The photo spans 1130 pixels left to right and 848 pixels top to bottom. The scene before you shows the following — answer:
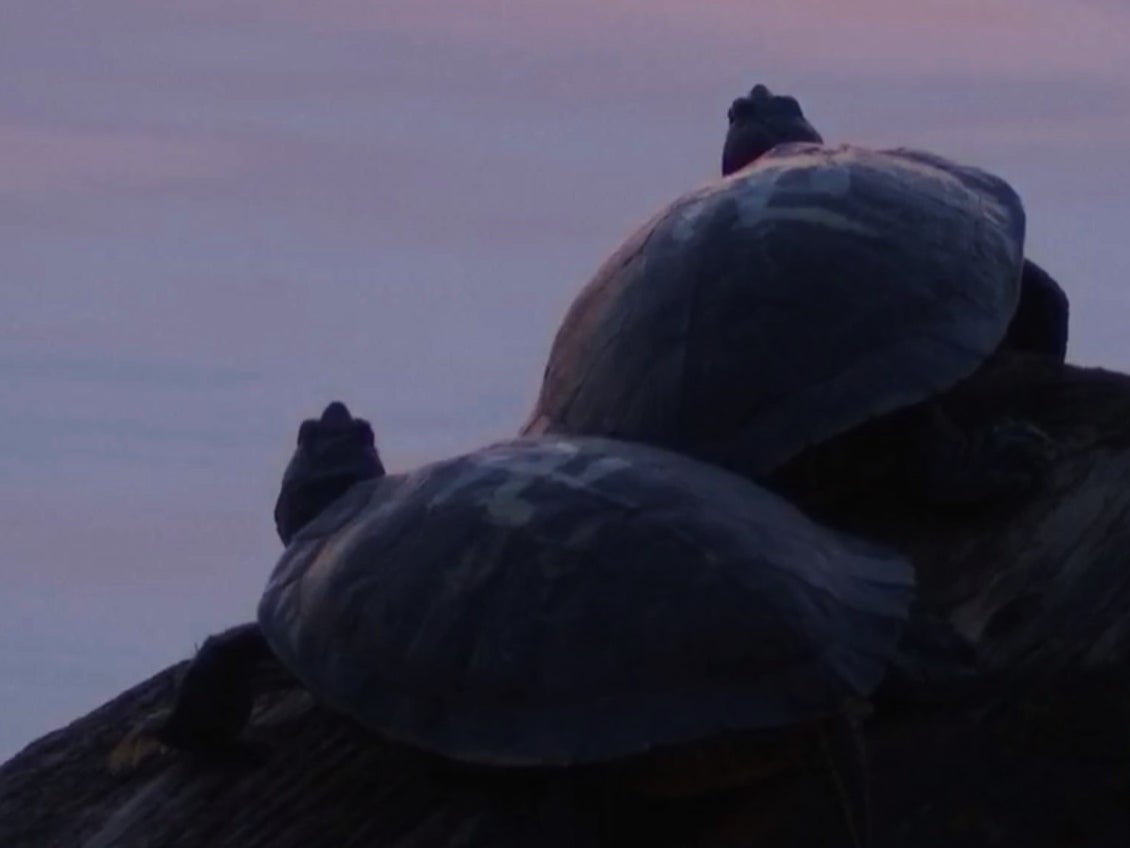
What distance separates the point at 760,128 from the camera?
32.5ft

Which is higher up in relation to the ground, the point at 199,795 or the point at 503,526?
the point at 503,526

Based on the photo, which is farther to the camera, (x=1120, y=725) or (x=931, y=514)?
(x=931, y=514)

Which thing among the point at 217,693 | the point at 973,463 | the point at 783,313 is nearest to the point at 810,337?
the point at 783,313

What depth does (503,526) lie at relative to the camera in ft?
22.1

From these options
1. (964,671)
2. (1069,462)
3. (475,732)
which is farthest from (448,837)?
(1069,462)

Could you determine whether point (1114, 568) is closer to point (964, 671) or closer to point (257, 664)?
point (964, 671)

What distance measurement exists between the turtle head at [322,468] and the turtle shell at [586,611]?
2.10 feet

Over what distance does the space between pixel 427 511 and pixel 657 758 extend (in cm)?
77

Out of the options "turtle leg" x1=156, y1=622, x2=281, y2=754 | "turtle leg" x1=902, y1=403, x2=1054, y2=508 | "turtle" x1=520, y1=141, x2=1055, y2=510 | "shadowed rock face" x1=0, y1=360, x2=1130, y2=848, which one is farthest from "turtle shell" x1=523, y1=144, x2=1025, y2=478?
"turtle leg" x1=156, y1=622, x2=281, y2=754

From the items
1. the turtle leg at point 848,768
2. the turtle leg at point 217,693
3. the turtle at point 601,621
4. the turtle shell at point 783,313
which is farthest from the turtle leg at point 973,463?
the turtle leg at point 217,693

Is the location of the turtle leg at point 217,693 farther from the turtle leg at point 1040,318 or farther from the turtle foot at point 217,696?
the turtle leg at point 1040,318

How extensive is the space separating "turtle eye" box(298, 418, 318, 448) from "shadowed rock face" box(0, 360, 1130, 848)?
0.60 metres

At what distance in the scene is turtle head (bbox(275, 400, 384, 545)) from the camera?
307 inches

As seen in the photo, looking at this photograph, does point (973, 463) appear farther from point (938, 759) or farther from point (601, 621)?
point (601, 621)
